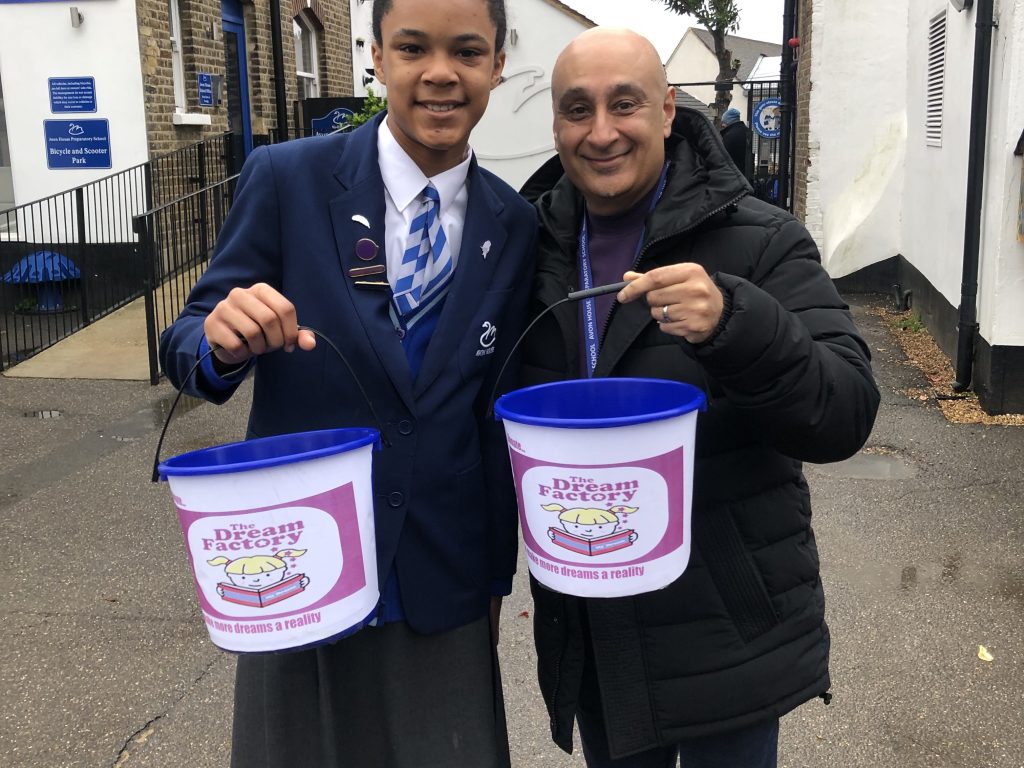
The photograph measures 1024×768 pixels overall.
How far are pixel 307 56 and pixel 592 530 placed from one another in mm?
16274

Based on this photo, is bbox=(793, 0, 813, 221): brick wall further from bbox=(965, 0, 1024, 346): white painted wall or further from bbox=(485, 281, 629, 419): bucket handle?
bbox=(485, 281, 629, 419): bucket handle

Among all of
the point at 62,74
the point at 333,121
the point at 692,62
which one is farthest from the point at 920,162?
the point at 692,62

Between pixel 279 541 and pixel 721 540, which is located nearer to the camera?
pixel 279 541

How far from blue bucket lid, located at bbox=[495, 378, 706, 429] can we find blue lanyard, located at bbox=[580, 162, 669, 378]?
0.06 meters

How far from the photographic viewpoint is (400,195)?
201cm

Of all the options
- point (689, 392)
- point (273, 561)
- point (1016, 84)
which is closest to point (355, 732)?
point (273, 561)

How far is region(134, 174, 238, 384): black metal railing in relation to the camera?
305 inches

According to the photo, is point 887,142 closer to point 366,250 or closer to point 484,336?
point 484,336

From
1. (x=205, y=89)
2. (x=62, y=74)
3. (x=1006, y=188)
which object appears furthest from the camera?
(x=205, y=89)

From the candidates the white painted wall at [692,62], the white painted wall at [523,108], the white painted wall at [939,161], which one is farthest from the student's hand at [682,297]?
the white painted wall at [692,62]

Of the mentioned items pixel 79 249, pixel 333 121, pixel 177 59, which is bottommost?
pixel 79 249

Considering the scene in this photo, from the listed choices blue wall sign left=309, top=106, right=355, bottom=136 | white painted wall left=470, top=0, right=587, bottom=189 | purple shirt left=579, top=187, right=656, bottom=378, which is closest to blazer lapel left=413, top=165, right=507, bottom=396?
purple shirt left=579, top=187, right=656, bottom=378

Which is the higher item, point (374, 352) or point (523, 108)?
point (523, 108)

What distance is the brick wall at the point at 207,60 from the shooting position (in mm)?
10656
